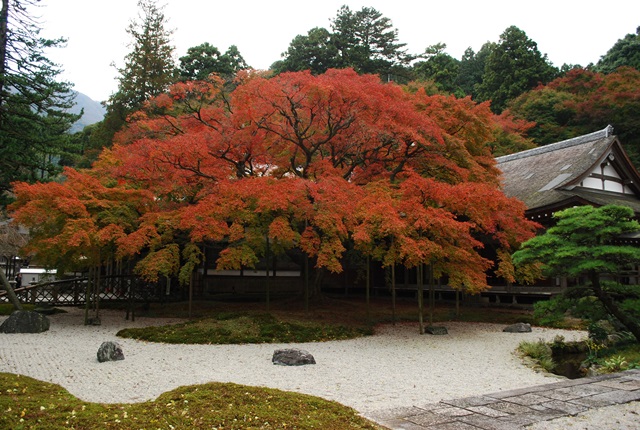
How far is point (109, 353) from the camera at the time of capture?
8.20 metres

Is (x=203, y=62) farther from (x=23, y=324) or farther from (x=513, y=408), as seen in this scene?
(x=513, y=408)

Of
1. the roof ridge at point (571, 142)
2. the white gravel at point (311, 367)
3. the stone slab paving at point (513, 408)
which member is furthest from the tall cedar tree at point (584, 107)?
the stone slab paving at point (513, 408)

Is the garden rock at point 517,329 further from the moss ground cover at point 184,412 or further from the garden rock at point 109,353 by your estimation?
the garden rock at point 109,353

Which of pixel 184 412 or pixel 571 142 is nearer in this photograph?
pixel 184 412

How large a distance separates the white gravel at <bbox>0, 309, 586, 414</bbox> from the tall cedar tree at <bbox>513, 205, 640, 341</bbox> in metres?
2.05

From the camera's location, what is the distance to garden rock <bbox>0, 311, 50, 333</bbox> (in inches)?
447

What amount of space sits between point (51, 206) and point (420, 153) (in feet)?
33.2

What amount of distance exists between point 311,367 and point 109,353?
11.7ft

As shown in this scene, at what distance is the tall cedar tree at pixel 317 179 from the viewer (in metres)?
11.2

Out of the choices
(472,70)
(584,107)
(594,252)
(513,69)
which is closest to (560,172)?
(594,252)

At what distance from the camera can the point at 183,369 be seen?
764 centimetres

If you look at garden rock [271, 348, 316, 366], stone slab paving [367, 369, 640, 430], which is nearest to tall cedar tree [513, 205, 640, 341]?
stone slab paving [367, 369, 640, 430]

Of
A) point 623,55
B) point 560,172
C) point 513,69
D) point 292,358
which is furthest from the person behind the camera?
point 513,69

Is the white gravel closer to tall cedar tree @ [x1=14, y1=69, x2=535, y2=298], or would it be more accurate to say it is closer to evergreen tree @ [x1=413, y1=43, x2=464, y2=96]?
tall cedar tree @ [x1=14, y1=69, x2=535, y2=298]
